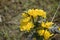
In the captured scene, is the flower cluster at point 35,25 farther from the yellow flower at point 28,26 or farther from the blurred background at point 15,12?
the blurred background at point 15,12

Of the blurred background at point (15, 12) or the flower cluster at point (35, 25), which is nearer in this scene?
the flower cluster at point (35, 25)

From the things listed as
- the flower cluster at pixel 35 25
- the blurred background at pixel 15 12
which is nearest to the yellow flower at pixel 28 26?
the flower cluster at pixel 35 25

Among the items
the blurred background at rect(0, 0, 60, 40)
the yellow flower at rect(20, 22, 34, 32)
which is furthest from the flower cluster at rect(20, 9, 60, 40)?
the blurred background at rect(0, 0, 60, 40)

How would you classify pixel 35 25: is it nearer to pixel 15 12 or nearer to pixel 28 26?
pixel 28 26

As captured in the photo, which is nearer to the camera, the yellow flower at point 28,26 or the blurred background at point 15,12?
the yellow flower at point 28,26

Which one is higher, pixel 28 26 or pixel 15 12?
pixel 28 26

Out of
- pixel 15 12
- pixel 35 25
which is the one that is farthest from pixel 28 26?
pixel 15 12

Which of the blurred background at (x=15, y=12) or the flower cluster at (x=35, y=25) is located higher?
the flower cluster at (x=35, y=25)

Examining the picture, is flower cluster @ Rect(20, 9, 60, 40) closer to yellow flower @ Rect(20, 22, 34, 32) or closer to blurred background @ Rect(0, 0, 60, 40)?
yellow flower @ Rect(20, 22, 34, 32)

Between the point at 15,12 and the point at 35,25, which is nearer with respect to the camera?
the point at 35,25
